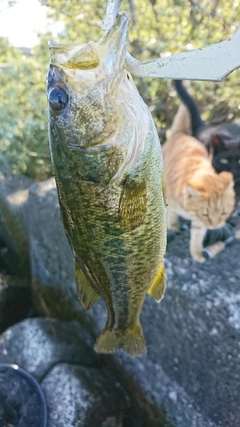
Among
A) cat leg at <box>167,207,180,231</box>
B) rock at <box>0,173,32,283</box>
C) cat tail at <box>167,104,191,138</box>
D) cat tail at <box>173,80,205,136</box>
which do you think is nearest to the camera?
cat leg at <box>167,207,180,231</box>

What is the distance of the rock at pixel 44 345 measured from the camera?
2479 millimetres

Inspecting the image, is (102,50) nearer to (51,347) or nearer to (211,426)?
(211,426)

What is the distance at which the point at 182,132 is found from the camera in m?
2.74

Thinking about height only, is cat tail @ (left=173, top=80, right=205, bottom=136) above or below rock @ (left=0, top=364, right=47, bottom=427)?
above

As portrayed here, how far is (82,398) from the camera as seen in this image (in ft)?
7.53

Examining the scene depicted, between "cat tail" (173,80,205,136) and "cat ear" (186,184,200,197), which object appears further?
"cat tail" (173,80,205,136)

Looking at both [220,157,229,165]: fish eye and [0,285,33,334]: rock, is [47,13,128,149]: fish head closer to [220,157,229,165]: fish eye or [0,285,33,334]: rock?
[220,157,229,165]: fish eye

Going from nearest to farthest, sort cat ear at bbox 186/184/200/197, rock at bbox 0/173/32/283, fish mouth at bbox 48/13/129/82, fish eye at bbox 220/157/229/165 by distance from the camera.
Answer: fish mouth at bbox 48/13/129/82 → cat ear at bbox 186/184/200/197 → fish eye at bbox 220/157/229/165 → rock at bbox 0/173/32/283

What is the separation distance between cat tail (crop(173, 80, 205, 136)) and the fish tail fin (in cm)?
174

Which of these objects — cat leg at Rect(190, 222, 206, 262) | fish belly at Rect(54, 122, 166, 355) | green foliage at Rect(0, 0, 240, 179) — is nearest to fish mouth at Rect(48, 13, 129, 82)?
fish belly at Rect(54, 122, 166, 355)

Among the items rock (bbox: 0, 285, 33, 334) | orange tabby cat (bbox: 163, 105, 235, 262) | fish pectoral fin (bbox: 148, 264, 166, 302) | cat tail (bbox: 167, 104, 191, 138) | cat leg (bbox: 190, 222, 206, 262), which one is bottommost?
rock (bbox: 0, 285, 33, 334)

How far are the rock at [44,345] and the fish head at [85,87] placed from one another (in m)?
1.96

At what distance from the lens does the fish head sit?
0.73m

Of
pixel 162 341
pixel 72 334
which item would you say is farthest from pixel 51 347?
pixel 162 341
